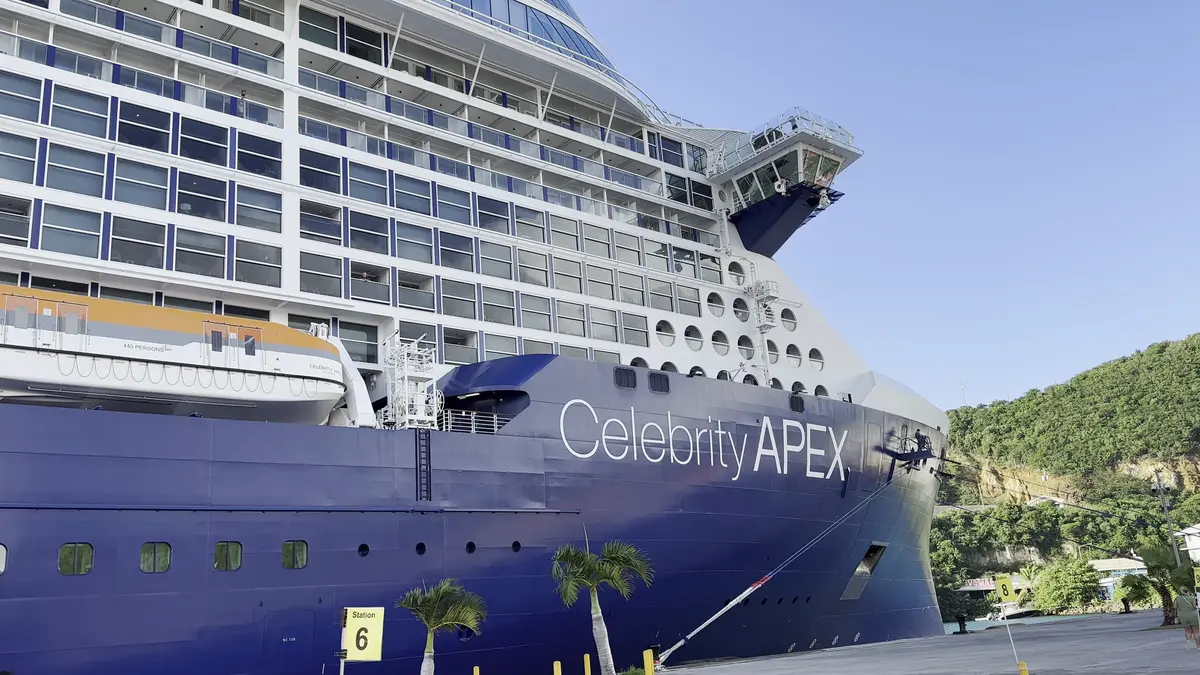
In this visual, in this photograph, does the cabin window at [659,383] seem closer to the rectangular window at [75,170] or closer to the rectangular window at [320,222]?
the rectangular window at [320,222]

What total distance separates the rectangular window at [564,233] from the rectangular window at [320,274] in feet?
17.6

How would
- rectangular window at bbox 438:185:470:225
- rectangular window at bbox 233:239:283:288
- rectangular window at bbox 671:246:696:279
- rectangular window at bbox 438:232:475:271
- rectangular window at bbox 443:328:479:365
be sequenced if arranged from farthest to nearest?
rectangular window at bbox 671:246:696:279 → rectangular window at bbox 438:185:470:225 → rectangular window at bbox 438:232:475:271 → rectangular window at bbox 443:328:479:365 → rectangular window at bbox 233:239:283:288

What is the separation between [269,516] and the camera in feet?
42.1

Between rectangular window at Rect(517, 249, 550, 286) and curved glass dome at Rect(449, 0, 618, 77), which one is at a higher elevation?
curved glass dome at Rect(449, 0, 618, 77)

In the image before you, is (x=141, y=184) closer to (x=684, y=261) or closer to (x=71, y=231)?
(x=71, y=231)

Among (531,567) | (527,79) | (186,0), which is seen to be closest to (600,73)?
(527,79)

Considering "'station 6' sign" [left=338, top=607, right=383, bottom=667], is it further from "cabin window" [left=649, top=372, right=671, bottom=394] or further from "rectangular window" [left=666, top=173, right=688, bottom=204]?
"rectangular window" [left=666, top=173, right=688, bottom=204]

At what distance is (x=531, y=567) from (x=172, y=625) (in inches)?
216

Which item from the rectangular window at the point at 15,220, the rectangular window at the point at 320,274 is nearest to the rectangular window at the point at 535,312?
the rectangular window at the point at 320,274

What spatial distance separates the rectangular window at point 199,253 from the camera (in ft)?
49.5

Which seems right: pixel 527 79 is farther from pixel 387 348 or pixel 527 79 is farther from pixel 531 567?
pixel 531 567

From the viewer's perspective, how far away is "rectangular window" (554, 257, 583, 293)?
66.0 ft

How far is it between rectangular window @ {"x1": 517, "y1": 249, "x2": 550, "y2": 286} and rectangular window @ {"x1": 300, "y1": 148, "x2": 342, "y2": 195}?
4134mm

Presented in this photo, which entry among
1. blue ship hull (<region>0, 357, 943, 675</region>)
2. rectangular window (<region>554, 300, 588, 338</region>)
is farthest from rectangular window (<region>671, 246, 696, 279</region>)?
blue ship hull (<region>0, 357, 943, 675</region>)
